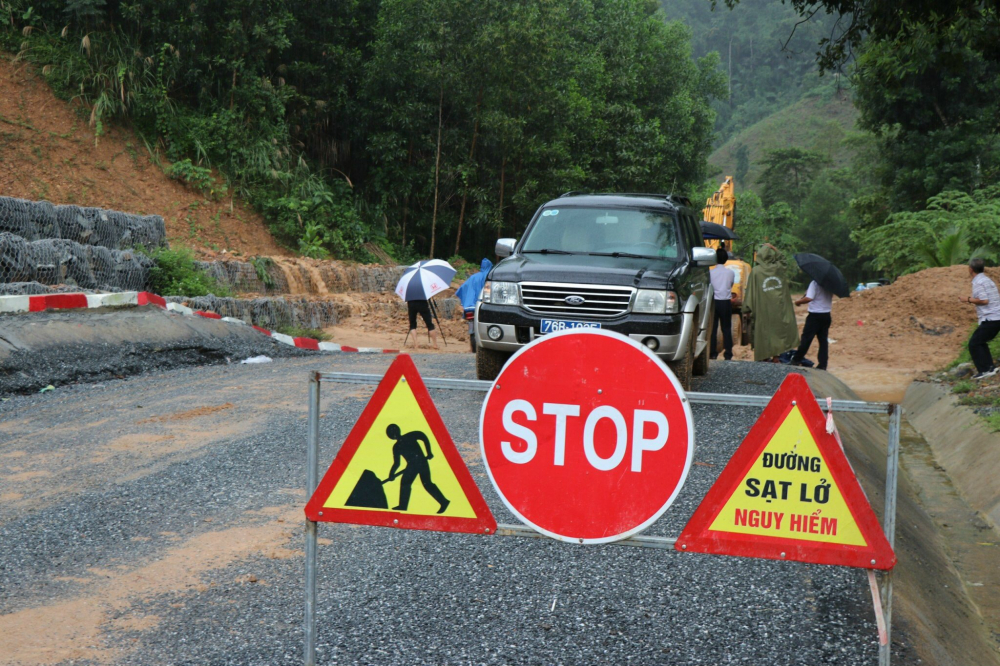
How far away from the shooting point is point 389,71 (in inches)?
1203

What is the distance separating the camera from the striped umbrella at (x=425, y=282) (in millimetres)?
16156

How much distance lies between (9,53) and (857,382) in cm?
2449

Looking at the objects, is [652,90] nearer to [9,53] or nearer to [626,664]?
[9,53]

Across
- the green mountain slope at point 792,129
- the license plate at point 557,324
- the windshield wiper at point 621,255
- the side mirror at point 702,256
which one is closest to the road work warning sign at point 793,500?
the license plate at point 557,324

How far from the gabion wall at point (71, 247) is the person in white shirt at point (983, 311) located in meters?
13.9

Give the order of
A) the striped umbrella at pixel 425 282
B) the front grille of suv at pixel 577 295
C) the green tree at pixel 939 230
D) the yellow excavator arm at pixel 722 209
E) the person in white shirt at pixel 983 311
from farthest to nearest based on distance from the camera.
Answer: the yellow excavator arm at pixel 722 209 → the green tree at pixel 939 230 → the striped umbrella at pixel 425 282 → the person in white shirt at pixel 983 311 → the front grille of suv at pixel 577 295

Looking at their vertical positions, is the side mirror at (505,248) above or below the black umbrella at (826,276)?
above

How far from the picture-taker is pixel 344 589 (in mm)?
4230

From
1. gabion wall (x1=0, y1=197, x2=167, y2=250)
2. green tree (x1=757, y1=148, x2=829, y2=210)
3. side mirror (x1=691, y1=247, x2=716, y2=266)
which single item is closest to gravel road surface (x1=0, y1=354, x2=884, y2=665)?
side mirror (x1=691, y1=247, x2=716, y2=266)

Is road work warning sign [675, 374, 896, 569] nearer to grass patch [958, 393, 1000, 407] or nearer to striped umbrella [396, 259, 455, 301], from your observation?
grass patch [958, 393, 1000, 407]

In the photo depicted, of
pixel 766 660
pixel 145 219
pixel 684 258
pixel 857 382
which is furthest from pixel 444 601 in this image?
pixel 145 219

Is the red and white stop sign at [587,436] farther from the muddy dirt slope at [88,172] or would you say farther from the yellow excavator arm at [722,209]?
the yellow excavator arm at [722,209]

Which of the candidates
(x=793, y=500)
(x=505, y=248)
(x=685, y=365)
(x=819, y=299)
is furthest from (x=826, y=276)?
(x=793, y=500)

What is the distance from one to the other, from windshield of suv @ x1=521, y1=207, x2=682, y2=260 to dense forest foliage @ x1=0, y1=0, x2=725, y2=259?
18754 millimetres
